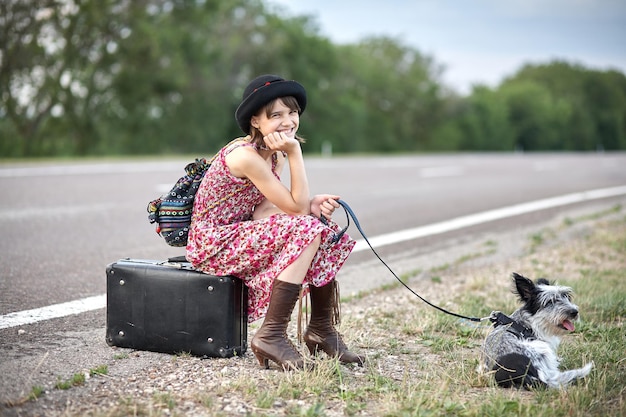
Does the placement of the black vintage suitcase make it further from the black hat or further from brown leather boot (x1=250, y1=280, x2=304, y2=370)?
the black hat

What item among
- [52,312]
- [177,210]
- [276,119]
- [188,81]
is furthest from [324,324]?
[188,81]

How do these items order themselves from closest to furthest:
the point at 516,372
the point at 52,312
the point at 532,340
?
the point at 516,372 < the point at 532,340 < the point at 52,312

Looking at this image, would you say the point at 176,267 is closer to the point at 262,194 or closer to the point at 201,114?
the point at 262,194

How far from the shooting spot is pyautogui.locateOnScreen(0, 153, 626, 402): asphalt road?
5.60 meters

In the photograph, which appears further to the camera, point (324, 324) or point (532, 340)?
point (324, 324)

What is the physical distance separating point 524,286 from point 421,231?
540 cm

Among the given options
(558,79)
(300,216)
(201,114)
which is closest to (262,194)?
(300,216)

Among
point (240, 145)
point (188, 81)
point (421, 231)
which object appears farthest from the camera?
point (188, 81)

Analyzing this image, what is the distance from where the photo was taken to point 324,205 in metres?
4.27

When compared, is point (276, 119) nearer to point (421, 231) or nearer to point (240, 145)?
point (240, 145)

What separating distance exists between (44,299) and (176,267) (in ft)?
5.71

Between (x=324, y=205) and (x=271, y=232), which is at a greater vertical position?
(x=324, y=205)

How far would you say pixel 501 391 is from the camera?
3.77 metres

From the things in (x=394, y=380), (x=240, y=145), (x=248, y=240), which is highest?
(x=240, y=145)
